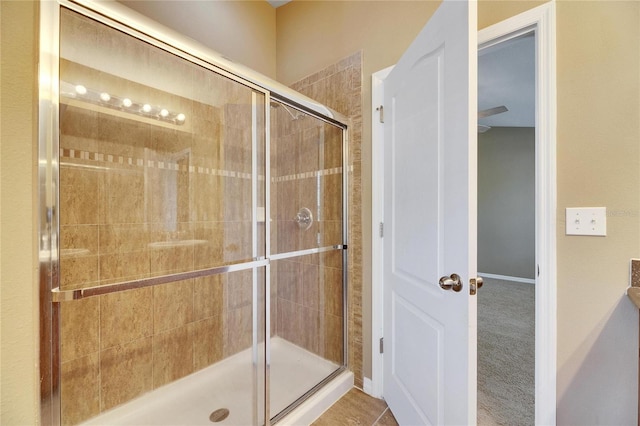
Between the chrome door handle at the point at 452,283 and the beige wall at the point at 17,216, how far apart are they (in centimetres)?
125

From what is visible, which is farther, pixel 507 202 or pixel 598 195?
pixel 507 202

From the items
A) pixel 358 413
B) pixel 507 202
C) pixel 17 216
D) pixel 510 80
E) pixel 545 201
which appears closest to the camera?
pixel 17 216

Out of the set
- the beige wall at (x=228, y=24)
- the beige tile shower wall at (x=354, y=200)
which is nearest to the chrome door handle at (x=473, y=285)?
the beige tile shower wall at (x=354, y=200)

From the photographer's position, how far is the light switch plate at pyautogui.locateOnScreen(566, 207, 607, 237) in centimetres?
110

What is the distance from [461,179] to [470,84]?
1.14 ft

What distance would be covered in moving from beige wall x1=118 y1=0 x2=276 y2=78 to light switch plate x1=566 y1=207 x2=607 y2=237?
191 centimetres

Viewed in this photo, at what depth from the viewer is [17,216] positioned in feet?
2.03

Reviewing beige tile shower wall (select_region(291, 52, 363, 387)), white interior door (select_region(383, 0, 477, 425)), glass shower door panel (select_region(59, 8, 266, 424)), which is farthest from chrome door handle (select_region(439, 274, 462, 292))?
glass shower door panel (select_region(59, 8, 266, 424))

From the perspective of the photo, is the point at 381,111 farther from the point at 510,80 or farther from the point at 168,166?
the point at 510,80

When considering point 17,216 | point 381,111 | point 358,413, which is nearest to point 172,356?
point 358,413

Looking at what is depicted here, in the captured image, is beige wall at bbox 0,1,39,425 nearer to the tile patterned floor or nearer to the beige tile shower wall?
the tile patterned floor

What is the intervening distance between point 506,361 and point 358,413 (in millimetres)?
1389

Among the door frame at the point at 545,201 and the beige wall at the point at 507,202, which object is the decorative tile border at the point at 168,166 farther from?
the beige wall at the point at 507,202

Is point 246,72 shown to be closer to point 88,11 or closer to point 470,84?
point 88,11
